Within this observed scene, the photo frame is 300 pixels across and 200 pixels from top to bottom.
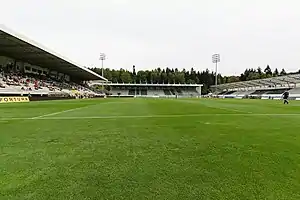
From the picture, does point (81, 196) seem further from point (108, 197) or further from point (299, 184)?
point (299, 184)

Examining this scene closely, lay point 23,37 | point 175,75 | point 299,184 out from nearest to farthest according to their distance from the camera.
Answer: point 299,184
point 23,37
point 175,75

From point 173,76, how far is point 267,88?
191ft

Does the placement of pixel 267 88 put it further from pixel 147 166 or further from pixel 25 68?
pixel 147 166

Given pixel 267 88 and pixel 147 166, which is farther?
pixel 267 88

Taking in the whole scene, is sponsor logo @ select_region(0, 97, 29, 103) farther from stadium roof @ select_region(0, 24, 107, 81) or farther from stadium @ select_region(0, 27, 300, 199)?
stadium @ select_region(0, 27, 300, 199)

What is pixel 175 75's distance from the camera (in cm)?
13538

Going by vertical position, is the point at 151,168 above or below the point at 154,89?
below

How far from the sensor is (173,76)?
444 feet

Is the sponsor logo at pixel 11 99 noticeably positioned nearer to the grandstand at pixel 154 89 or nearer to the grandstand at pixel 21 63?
the grandstand at pixel 21 63

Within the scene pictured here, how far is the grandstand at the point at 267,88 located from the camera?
65188mm

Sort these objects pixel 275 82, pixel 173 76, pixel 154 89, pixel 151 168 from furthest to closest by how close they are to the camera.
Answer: pixel 173 76 → pixel 154 89 → pixel 275 82 → pixel 151 168

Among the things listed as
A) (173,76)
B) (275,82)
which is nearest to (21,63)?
(275,82)

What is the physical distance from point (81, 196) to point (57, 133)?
4.09 m

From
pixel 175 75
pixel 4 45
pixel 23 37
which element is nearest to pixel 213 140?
pixel 23 37
